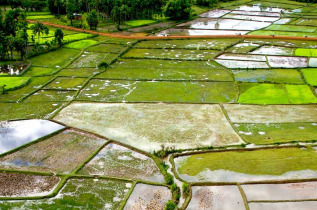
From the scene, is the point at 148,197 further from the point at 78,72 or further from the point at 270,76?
the point at 270,76

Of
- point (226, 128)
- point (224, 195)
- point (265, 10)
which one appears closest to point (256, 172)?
point (224, 195)

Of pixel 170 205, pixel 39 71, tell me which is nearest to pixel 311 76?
pixel 170 205

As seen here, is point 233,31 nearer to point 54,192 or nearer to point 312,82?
point 312,82

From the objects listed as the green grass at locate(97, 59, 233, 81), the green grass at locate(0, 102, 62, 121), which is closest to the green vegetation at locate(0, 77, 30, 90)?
the green grass at locate(0, 102, 62, 121)

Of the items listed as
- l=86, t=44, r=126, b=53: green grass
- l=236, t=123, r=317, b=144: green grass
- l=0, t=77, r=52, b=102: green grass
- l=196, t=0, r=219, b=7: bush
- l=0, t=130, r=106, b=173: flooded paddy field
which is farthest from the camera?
l=196, t=0, r=219, b=7: bush

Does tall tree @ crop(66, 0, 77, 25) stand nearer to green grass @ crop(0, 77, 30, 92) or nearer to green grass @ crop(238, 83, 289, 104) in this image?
green grass @ crop(0, 77, 30, 92)

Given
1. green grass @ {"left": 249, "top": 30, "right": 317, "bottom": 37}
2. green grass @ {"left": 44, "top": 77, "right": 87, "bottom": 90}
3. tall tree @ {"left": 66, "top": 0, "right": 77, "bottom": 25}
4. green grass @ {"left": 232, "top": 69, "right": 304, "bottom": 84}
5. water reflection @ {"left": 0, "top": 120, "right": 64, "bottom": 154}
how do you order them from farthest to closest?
tall tree @ {"left": 66, "top": 0, "right": 77, "bottom": 25} < green grass @ {"left": 249, "top": 30, "right": 317, "bottom": 37} < green grass @ {"left": 232, "top": 69, "right": 304, "bottom": 84} < green grass @ {"left": 44, "top": 77, "right": 87, "bottom": 90} < water reflection @ {"left": 0, "top": 120, "right": 64, "bottom": 154}

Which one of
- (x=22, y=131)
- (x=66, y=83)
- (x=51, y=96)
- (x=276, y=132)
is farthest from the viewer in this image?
(x=66, y=83)
